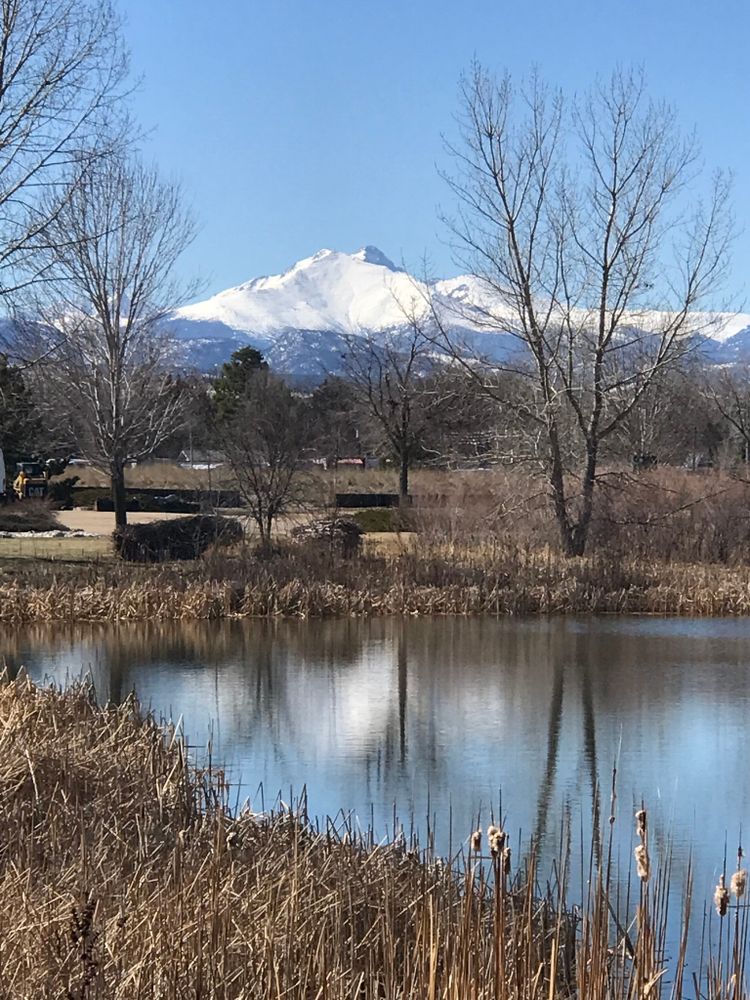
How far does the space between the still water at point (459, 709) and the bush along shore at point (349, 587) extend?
0.50 metres

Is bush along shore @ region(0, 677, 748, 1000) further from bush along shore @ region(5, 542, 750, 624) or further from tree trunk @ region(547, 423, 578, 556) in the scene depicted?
tree trunk @ region(547, 423, 578, 556)

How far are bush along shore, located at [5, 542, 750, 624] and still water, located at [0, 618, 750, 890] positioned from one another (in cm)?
50

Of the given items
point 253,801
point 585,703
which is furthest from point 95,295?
point 253,801

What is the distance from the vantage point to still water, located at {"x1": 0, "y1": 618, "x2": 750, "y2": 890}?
978cm

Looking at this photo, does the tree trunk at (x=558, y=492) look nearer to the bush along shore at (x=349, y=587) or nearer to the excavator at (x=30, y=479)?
the bush along shore at (x=349, y=587)

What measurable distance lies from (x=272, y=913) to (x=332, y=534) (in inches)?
706

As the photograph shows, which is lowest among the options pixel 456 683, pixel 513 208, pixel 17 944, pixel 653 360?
pixel 456 683

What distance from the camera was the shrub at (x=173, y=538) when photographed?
23891 millimetres

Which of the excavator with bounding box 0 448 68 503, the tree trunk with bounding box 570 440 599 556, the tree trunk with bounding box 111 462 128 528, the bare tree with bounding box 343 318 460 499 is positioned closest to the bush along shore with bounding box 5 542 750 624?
the tree trunk with bounding box 570 440 599 556

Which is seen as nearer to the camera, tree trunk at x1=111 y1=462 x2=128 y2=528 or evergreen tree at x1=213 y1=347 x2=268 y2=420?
tree trunk at x1=111 y1=462 x2=128 y2=528

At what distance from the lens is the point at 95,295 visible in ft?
87.5

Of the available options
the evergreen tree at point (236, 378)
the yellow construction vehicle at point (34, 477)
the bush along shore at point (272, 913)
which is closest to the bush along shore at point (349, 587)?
the bush along shore at point (272, 913)

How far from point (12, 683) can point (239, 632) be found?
817 cm

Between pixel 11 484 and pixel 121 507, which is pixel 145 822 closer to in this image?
pixel 121 507
